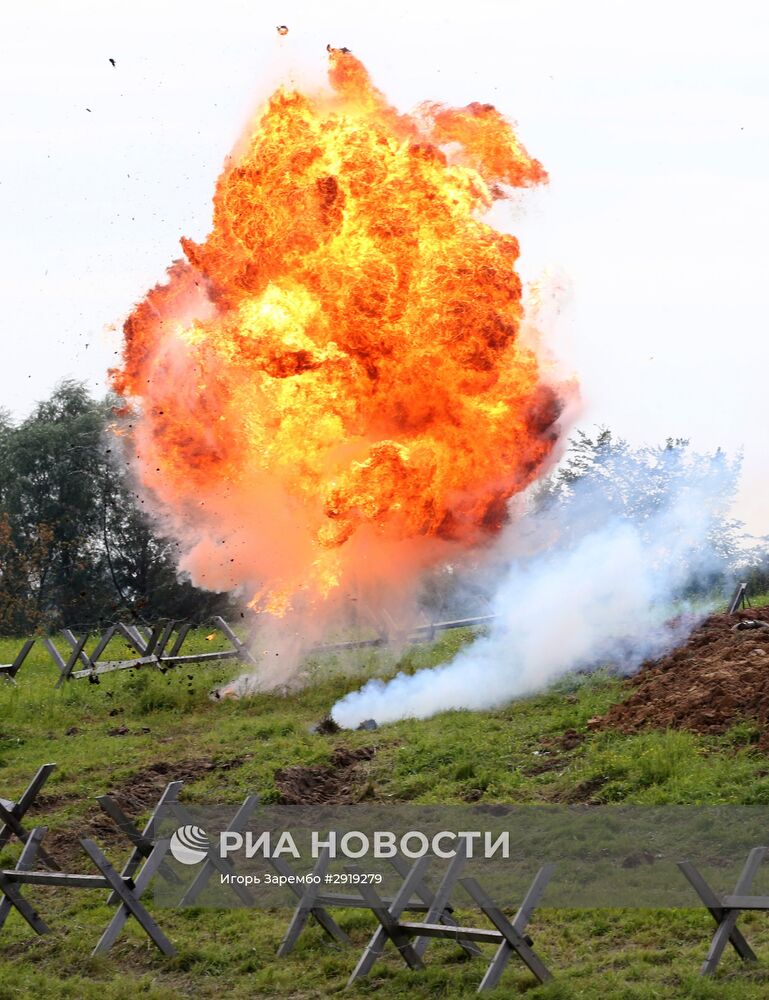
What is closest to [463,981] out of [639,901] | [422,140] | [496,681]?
[639,901]

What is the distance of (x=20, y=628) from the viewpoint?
51.9 meters

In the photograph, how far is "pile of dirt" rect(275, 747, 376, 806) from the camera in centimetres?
1848

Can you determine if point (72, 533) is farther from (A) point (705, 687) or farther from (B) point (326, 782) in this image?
(A) point (705, 687)

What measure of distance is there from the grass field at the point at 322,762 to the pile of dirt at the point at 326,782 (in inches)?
6.4

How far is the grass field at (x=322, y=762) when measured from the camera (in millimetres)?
12117

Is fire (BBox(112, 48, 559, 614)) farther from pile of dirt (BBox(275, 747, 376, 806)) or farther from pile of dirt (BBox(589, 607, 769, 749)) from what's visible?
pile of dirt (BBox(275, 747, 376, 806))

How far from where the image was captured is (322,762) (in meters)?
20.2

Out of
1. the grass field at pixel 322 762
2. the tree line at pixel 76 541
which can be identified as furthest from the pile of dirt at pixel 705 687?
the tree line at pixel 76 541

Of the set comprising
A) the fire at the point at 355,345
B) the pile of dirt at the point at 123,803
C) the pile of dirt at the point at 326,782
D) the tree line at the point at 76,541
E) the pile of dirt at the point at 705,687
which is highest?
the tree line at the point at 76,541

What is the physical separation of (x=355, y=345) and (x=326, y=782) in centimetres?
860

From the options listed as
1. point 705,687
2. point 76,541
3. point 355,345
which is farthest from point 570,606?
point 76,541

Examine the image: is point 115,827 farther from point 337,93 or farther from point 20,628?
point 20,628

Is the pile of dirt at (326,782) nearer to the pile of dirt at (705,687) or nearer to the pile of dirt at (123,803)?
the pile of dirt at (123,803)

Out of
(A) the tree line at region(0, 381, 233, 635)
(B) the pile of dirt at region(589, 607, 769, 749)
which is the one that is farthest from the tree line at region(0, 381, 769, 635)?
(B) the pile of dirt at region(589, 607, 769, 749)
